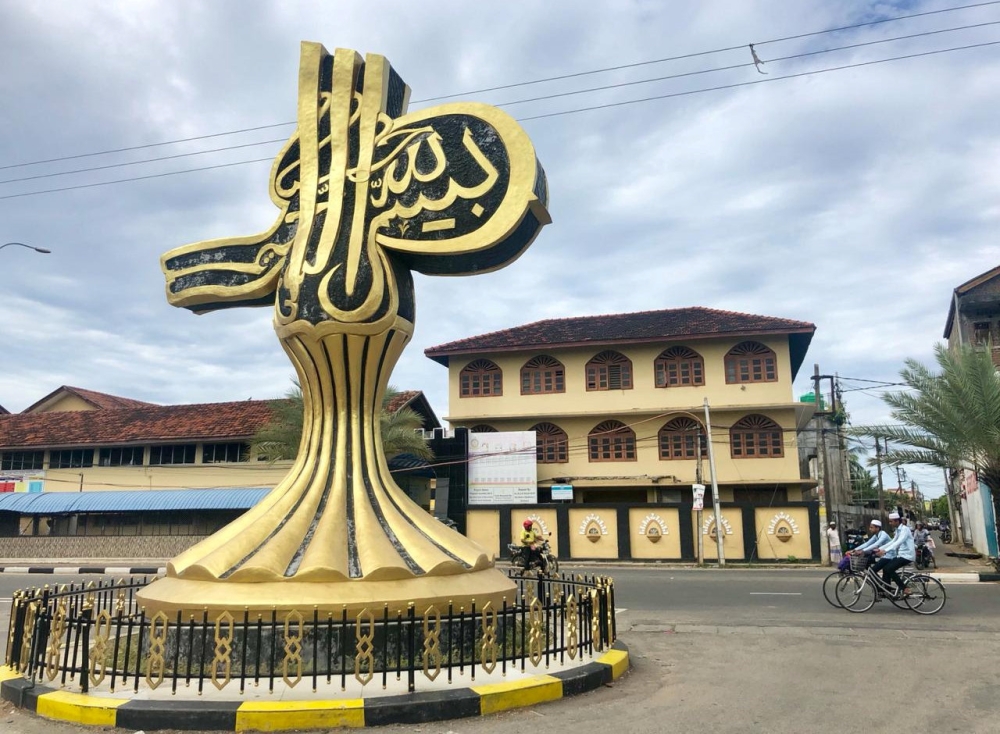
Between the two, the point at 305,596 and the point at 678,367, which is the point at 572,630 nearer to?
the point at 305,596

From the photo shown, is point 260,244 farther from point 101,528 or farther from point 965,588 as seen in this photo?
point 101,528

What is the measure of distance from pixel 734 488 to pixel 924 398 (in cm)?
1077

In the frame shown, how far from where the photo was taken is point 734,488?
92.5 feet

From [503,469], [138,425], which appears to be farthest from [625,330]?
[138,425]

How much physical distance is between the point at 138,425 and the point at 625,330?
20.3 meters

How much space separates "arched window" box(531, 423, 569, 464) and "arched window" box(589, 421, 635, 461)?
1103 mm

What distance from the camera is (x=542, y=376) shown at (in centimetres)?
2986

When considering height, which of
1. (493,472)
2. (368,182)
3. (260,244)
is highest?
(368,182)

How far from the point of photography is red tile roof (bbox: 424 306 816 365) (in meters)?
27.6

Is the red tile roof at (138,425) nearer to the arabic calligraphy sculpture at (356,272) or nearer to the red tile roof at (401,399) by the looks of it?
the red tile roof at (401,399)

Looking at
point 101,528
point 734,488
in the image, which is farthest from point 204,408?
point 734,488

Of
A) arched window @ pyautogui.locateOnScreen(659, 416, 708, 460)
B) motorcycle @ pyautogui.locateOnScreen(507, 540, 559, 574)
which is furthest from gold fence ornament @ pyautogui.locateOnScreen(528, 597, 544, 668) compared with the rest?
arched window @ pyautogui.locateOnScreen(659, 416, 708, 460)

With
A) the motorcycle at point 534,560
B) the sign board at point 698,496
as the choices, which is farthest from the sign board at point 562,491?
the motorcycle at point 534,560

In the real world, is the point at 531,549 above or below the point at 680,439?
below
